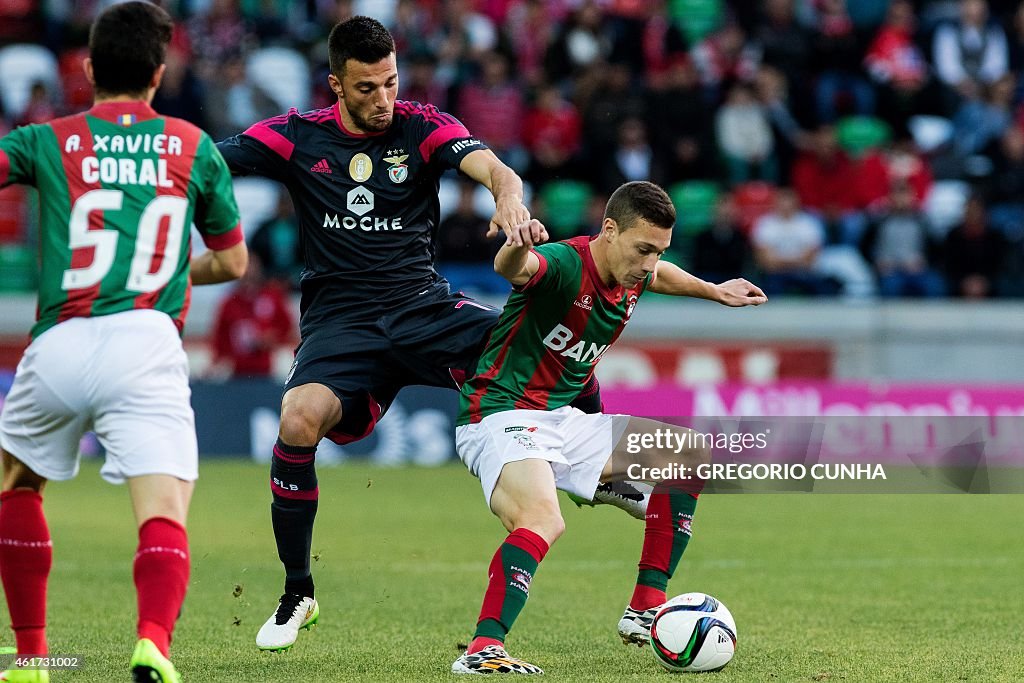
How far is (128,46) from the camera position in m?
4.57

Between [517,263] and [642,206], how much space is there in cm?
58

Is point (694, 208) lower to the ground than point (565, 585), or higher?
higher

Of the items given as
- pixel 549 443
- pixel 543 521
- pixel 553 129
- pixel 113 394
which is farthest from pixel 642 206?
pixel 553 129

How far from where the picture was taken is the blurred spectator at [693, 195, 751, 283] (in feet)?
51.1

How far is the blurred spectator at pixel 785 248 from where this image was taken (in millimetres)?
15609

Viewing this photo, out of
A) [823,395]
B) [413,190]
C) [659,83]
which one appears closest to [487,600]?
[413,190]

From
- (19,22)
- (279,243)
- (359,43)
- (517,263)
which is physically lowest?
(279,243)

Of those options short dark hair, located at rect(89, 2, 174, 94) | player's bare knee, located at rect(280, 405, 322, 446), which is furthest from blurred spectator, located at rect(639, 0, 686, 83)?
short dark hair, located at rect(89, 2, 174, 94)

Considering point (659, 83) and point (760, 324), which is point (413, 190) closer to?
point (760, 324)

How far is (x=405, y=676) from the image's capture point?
5.34 meters

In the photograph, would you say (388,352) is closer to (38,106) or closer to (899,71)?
(38,106)

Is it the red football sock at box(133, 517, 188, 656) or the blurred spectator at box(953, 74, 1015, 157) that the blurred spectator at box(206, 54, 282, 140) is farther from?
the red football sock at box(133, 517, 188, 656)

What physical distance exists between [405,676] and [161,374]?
1471 millimetres

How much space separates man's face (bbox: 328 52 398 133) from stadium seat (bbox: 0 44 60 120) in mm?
11847
